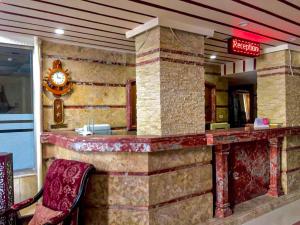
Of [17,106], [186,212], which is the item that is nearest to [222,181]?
[186,212]

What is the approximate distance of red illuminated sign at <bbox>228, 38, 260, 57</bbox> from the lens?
442 cm

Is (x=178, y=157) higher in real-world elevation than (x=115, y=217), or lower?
higher

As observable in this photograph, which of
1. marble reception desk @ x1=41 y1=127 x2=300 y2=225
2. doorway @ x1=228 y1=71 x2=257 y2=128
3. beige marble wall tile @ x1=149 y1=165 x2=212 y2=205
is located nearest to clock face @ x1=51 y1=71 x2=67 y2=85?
marble reception desk @ x1=41 y1=127 x2=300 y2=225

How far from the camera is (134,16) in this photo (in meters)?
3.44

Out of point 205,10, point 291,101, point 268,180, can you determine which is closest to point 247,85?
point 291,101

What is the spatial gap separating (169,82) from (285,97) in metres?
2.99

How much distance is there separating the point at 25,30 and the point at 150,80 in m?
2.12

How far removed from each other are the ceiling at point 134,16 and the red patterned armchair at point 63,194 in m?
1.91

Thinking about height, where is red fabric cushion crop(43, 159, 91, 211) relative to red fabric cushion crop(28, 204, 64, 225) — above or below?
above

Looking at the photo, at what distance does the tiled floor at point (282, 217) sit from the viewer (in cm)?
418

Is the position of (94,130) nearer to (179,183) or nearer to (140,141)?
(140,141)

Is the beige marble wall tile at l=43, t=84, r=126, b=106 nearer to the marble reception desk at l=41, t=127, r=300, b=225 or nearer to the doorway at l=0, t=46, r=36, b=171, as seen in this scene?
the doorway at l=0, t=46, r=36, b=171

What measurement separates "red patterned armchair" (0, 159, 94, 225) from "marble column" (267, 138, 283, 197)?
351 centimetres

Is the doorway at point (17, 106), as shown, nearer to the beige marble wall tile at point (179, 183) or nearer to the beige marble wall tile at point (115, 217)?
the beige marble wall tile at point (115, 217)
